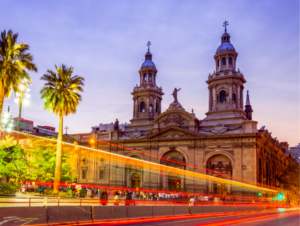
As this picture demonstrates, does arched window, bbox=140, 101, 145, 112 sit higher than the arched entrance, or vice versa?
arched window, bbox=140, 101, 145, 112

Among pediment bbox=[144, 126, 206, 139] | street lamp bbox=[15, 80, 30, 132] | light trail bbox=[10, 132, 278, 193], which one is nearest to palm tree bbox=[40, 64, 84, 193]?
street lamp bbox=[15, 80, 30, 132]

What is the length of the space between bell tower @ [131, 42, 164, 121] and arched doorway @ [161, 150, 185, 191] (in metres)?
10.8

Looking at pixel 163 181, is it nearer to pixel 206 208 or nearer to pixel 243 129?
pixel 243 129

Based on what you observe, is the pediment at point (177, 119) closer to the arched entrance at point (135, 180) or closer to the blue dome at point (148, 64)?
the arched entrance at point (135, 180)

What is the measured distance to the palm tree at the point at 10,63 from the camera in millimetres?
28781

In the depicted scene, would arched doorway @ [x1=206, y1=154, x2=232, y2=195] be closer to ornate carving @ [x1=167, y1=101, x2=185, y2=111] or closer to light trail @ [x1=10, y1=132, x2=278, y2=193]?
light trail @ [x1=10, y1=132, x2=278, y2=193]

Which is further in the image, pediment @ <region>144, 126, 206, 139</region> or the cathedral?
pediment @ <region>144, 126, 206, 139</region>

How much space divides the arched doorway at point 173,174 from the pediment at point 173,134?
3.34 m

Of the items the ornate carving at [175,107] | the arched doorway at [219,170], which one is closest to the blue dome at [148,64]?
the ornate carving at [175,107]

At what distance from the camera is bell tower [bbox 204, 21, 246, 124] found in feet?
204

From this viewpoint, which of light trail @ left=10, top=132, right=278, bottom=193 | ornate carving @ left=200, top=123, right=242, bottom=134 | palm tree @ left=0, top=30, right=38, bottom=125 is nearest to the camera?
palm tree @ left=0, top=30, right=38, bottom=125

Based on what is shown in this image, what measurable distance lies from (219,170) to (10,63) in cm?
4068

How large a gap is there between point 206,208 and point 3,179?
92.9 feet

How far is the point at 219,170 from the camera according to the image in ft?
188
